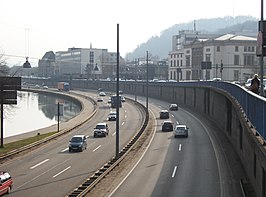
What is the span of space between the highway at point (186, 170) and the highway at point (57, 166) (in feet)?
11.8

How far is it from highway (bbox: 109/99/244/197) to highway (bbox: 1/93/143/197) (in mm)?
3603

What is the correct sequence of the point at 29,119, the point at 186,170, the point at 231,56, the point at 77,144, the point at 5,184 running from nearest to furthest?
the point at 5,184 → the point at 186,170 → the point at 77,144 → the point at 29,119 → the point at 231,56

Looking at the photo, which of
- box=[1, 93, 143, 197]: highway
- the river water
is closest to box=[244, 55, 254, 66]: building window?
the river water

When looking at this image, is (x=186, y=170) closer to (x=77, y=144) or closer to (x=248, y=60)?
(x=77, y=144)

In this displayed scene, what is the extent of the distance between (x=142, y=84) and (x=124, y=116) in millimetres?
53438

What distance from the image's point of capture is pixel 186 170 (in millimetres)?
32594

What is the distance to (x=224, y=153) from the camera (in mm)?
39125

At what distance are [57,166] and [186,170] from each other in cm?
1042

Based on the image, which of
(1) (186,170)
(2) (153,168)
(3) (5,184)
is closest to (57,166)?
(2) (153,168)

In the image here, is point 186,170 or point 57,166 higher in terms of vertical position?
point 186,170

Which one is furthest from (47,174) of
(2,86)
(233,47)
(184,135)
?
(233,47)

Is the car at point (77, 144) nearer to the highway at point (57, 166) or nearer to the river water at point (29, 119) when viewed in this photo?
the highway at point (57, 166)

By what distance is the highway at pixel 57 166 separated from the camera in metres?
29.0

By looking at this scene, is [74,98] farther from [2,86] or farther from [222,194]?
[222,194]
